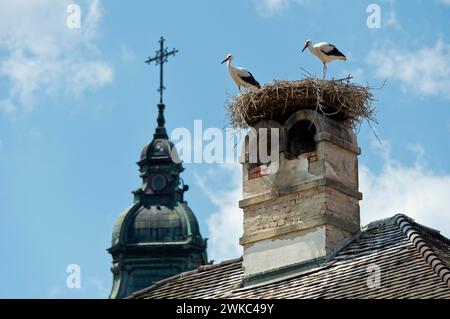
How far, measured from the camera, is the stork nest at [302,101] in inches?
1188

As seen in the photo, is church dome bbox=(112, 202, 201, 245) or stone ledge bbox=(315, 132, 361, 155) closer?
stone ledge bbox=(315, 132, 361, 155)

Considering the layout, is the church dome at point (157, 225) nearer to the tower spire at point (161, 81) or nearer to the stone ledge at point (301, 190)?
the tower spire at point (161, 81)

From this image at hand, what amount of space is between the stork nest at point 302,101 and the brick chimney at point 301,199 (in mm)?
138

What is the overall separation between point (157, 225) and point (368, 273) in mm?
43950

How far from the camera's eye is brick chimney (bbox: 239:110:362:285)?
1160 inches

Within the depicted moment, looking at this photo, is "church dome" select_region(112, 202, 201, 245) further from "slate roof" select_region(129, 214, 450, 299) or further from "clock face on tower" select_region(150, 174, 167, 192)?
"slate roof" select_region(129, 214, 450, 299)

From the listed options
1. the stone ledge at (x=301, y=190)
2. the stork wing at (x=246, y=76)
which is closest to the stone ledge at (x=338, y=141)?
the stone ledge at (x=301, y=190)

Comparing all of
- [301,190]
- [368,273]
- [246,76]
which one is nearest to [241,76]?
[246,76]

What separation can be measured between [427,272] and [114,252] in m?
44.5

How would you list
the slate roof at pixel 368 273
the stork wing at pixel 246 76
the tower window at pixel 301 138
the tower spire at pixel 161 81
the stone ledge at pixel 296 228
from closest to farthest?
the slate roof at pixel 368 273, the stone ledge at pixel 296 228, the tower window at pixel 301 138, the stork wing at pixel 246 76, the tower spire at pixel 161 81

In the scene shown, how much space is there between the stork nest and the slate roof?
63.9 inches

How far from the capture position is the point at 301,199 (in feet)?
97.6

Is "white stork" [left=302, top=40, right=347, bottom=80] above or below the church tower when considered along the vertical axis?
below

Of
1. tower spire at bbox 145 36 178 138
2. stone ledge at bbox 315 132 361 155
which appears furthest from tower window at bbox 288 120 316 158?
tower spire at bbox 145 36 178 138
